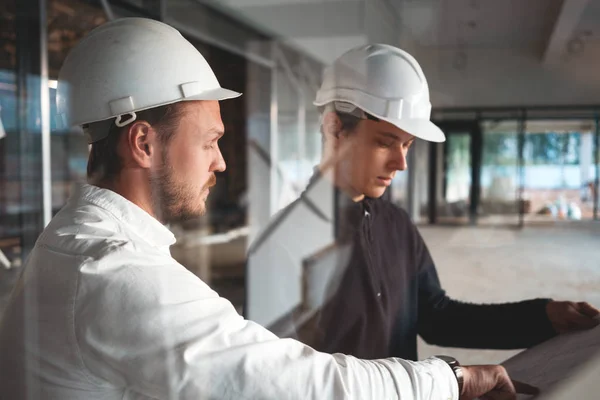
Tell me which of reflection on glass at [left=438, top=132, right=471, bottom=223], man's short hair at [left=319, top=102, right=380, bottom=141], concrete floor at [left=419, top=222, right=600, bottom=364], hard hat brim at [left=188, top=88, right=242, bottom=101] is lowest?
concrete floor at [left=419, top=222, right=600, bottom=364]

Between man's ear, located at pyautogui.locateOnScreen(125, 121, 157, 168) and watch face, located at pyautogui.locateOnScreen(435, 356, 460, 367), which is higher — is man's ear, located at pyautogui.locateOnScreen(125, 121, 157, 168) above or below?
above

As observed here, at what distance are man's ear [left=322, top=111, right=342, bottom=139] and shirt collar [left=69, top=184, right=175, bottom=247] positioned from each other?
339 millimetres

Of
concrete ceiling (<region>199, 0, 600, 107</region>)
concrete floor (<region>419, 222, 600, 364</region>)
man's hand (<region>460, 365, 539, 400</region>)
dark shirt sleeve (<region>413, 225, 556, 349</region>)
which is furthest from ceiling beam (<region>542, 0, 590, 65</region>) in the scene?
man's hand (<region>460, 365, 539, 400</region>)

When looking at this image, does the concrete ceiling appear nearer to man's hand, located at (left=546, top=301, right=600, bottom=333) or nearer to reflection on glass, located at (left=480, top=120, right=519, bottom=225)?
reflection on glass, located at (left=480, top=120, right=519, bottom=225)

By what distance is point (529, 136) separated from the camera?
2.83 feet

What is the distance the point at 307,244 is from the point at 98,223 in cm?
89

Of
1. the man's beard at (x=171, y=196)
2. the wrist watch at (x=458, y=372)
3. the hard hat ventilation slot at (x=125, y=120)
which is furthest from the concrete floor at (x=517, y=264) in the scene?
the hard hat ventilation slot at (x=125, y=120)

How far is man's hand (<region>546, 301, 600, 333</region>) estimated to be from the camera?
0.86 m

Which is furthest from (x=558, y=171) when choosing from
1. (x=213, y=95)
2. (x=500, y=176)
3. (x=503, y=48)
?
(x=213, y=95)

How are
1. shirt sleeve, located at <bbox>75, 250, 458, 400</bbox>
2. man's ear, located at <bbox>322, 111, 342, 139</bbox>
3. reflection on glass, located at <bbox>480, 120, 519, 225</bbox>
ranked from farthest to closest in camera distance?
man's ear, located at <bbox>322, 111, 342, 139</bbox>
reflection on glass, located at <bbox>480, 120, 519, 225</bbox>
shirt sleeve, located at <bbox>75, 250, 458, 400</bbox>

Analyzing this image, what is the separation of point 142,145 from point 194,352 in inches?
15.0

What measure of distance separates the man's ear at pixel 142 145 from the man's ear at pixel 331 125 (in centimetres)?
30

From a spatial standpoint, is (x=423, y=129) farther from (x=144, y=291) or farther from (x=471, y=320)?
(x=144, y=291)

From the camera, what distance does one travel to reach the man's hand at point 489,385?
0.77 metres
